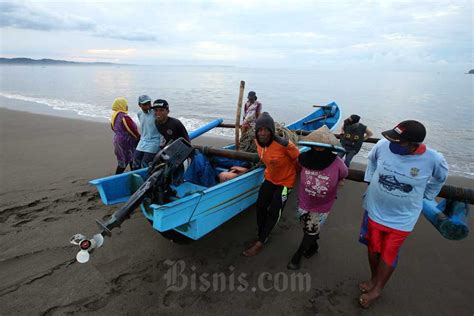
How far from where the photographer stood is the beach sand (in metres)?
2.77

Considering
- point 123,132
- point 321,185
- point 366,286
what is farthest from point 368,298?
point 123,132

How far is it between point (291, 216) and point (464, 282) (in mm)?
2228

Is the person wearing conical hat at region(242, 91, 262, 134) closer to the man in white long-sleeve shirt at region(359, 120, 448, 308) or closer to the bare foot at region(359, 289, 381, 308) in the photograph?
the man in white long-sleeve shirt at region(359, 120, 448, 308)

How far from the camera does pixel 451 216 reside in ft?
7.84

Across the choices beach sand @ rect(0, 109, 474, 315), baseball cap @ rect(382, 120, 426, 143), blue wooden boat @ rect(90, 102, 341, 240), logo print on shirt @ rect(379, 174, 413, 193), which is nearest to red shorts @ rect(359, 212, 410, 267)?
logo print on shirt @ rect(379, 174, 413, 193)

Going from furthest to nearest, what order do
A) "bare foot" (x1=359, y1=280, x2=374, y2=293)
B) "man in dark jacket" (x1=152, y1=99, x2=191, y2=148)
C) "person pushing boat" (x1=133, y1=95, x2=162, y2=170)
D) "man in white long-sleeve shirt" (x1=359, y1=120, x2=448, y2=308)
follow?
"person pushing boat" (x1=133, y1=95, x2=162, y2=170) → "man in dark jacket" (x1=152, y1=99, x2=191, y2=148) → "bare foot" (x1=359, y1=280, x2=374, y2=293) → "man in white long-sleeve shirt" (x1=359, y1=120, x2=448, y2=308)

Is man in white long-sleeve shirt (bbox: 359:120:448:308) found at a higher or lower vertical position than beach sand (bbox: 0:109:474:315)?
higher

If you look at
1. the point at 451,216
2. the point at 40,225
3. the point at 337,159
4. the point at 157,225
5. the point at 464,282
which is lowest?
the point at 464,282

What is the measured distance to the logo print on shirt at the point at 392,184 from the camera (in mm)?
2289

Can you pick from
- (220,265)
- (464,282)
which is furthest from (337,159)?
(464,282)

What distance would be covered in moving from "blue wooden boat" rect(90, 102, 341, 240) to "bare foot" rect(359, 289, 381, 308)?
1.72m

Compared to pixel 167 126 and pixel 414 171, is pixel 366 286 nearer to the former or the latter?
pixel 414 171

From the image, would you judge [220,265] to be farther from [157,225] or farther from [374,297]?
[374,297]

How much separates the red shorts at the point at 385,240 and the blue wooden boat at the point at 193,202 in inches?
61.2
